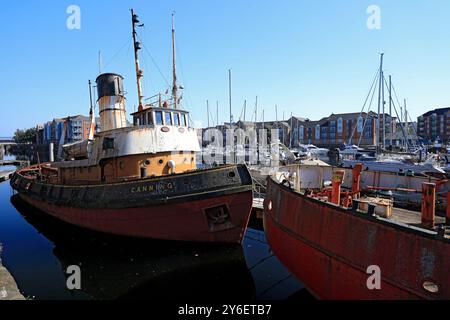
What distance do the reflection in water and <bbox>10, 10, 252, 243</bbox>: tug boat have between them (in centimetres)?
54

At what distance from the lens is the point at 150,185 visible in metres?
11.9

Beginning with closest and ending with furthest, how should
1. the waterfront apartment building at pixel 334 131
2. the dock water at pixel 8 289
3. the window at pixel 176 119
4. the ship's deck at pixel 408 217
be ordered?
the dock water at pixel 8 289 < the ship's deck at pixel 408 217 < the window at pixel 176 119 < the waterfront apartment building at pixel 334 131

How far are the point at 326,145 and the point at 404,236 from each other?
86.1m

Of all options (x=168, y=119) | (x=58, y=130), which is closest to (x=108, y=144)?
(x=168, y=119)

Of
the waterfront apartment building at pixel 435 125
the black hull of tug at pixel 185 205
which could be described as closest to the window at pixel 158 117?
the black hull of tug at pixel 185 205

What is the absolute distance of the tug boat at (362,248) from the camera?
187 inches

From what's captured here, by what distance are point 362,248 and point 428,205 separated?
95.2 inches

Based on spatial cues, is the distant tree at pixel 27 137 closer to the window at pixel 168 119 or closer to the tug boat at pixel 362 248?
the window at pixel 168 119

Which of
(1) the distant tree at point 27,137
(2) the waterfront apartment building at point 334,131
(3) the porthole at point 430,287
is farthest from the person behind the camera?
(1) the distant tree at point 27,137

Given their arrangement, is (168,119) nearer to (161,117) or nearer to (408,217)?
(161,117)

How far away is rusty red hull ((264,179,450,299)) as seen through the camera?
4738 millimetres

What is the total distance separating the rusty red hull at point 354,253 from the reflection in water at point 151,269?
263 cm
